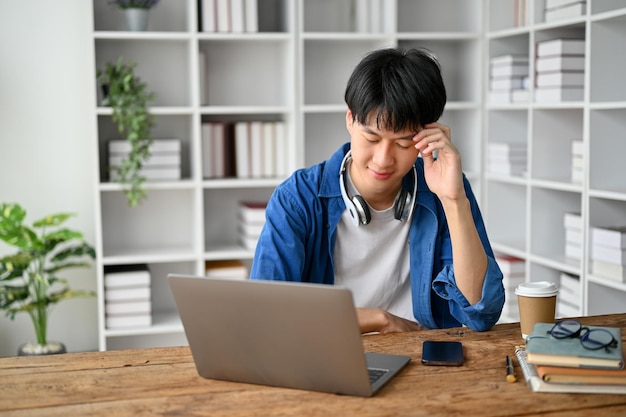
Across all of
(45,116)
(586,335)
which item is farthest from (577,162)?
(45,116)

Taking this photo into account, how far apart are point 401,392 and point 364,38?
2873 mm

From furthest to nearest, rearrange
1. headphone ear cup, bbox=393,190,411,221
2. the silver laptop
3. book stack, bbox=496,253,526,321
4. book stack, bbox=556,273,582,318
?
book stack, bbox=496,253,526,321, book stack, bbox=556,273,582,318, headphone ear cup, bbox=393,190,411,221, the silver laptop

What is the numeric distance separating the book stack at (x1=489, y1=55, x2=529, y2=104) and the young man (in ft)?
6.25

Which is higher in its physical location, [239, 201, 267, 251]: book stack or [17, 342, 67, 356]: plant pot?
[239, 201, 267, 251]: book stack

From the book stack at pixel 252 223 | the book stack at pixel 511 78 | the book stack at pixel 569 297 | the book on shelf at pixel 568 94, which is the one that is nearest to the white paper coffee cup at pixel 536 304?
the book stack at pixel 569 297

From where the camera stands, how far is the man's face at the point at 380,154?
77.6 inches

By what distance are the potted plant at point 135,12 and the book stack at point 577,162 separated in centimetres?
211

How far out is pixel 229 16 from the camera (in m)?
4.08

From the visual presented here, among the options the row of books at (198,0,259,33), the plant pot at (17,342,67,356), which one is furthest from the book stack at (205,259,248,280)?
the row of books at (198,0,259,33)

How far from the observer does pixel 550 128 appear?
12.9 ft

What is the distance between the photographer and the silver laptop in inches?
57.8

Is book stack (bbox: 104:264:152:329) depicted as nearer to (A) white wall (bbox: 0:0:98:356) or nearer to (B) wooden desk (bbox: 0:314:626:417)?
(A) white wall (bbox: 0:0:98:356)

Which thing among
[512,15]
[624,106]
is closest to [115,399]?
[624,106]

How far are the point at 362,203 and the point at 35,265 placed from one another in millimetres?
2580
